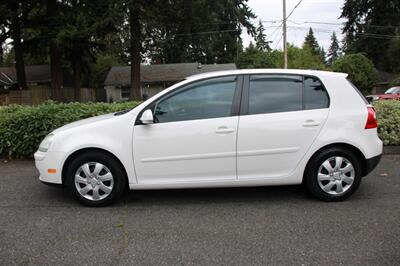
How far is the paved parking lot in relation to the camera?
12.1 feet

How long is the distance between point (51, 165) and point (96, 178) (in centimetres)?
59

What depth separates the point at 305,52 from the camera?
73.4 meters

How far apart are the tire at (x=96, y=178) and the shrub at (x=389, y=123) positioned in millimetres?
5561

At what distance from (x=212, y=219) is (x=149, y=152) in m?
1.11

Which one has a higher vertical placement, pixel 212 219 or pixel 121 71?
pixel 121 71

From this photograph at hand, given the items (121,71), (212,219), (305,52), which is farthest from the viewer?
(305,52)

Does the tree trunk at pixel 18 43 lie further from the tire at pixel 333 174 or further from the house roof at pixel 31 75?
the tire at pixel 333 174

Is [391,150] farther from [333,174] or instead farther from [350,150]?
[333,174]

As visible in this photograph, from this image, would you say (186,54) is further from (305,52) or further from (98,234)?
(98,234)

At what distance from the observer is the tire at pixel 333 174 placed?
5.07 m

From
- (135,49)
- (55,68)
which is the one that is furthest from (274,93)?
(55,68)

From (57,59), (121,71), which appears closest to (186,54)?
(121,71)

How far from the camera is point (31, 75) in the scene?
151 feet

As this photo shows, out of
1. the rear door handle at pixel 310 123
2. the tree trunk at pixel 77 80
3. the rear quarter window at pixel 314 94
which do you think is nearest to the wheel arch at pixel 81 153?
the rear door handle at pixel 310 123
